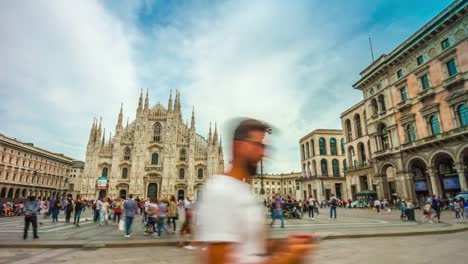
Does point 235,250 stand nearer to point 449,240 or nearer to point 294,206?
point 449,240

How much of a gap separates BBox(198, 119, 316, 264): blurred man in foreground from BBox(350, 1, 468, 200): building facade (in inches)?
941

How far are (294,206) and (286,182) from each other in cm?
6542

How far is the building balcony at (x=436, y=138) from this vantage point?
62.0ft

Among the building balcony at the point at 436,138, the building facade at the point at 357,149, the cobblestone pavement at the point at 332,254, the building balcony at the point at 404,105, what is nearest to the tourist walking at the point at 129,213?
the cobblestone pavement at the point at 332,254

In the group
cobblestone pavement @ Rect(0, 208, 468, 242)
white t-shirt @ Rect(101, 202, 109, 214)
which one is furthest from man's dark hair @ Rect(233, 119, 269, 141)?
white t-shirt @ Rect(101, 202, 109, 214)

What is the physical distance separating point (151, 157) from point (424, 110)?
39967 millimetres

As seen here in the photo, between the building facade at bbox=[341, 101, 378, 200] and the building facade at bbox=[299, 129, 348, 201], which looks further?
the building facade at bbox=[299, 129, 348, 201]

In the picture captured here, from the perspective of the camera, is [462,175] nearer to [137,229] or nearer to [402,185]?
[402,185]

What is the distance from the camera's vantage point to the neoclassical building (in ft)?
140

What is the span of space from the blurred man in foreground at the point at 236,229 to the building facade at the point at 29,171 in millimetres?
46883

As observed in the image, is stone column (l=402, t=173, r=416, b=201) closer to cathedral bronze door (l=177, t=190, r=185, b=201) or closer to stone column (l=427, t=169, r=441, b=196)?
stone column (l=427, t=169, r=441, b=196)

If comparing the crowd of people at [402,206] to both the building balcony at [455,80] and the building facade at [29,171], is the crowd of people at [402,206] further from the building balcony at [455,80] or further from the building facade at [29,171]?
the building facade at [29,171]

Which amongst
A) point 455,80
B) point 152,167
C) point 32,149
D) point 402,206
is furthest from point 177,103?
point 402,206

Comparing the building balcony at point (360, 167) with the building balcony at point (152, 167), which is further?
the building balcony at point (152, 167)
